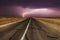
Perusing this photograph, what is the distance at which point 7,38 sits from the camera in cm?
511

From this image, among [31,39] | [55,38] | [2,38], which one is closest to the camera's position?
[2,38]

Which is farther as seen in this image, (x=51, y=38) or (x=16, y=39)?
(x=51, y=38)

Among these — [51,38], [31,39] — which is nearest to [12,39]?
[31,39]

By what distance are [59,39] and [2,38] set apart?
177 centimetres

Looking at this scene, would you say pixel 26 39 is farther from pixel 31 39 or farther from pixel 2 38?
pixel 2 38

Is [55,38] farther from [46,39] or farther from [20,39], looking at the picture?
[20,39]

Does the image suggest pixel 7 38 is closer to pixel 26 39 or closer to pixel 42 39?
pixel 26 39

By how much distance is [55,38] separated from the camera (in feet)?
18.8

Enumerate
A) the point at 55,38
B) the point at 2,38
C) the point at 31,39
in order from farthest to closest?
the point at 55,38
the point at 31,39
the point at 2,38

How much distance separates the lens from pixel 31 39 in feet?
17.5

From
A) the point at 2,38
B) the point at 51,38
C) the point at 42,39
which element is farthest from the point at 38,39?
the point at 2,38

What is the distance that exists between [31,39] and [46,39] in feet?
1.66

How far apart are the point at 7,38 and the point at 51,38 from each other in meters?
1.50

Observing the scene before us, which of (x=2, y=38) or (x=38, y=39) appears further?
(x=38, y=39)
